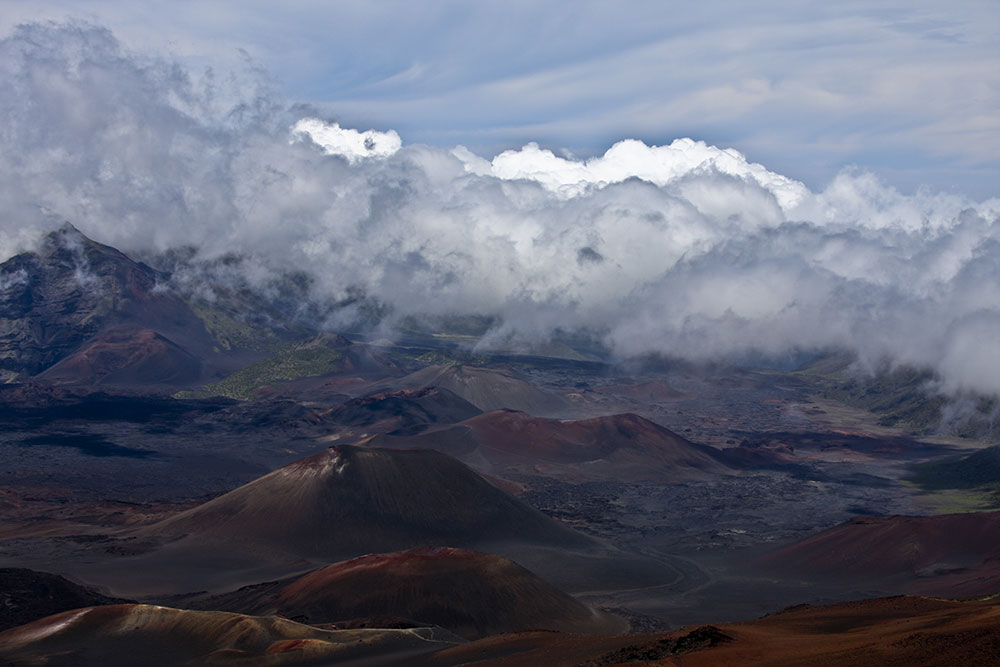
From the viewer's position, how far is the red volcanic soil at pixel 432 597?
6619cm

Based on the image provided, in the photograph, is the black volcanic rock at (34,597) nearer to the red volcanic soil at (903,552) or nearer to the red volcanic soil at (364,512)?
the red volcanic soil at (364,512)

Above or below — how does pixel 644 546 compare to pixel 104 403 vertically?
below

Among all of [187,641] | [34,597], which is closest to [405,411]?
[34,597]

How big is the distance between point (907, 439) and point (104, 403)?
145 meters

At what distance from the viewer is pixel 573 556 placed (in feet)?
303

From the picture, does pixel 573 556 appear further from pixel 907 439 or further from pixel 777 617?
pixel 907 439

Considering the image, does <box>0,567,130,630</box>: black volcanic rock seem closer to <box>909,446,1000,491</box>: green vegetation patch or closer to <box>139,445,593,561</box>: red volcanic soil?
<box>139,445,593,561</box>: red volcanic soil

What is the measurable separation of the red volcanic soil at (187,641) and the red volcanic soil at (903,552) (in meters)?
44.1

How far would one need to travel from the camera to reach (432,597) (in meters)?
67.7

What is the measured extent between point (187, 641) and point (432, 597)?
724 inches

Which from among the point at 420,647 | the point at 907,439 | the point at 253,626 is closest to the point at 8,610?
the point at 253,626

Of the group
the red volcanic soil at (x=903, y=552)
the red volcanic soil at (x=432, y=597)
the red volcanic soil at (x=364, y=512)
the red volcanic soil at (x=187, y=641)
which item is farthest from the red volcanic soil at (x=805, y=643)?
the red volcanic soil at (x=364, y=512)

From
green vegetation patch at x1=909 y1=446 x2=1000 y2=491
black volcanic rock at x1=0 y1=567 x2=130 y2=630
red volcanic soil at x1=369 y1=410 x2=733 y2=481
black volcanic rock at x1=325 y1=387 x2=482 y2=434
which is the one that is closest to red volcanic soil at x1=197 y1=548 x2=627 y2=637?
black volcanic rock at x1=0 y1=567 x2=130 y2=630

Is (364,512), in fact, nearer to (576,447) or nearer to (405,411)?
(576,447)
